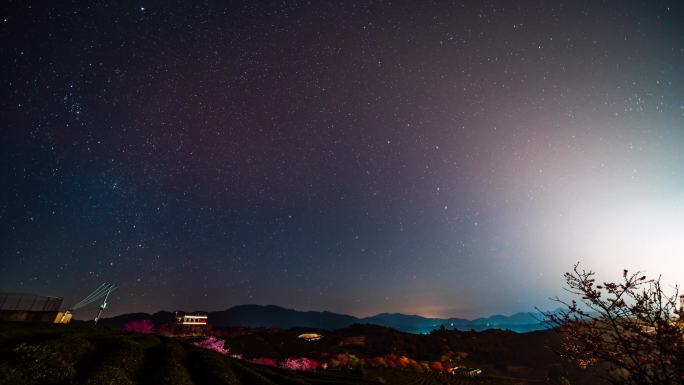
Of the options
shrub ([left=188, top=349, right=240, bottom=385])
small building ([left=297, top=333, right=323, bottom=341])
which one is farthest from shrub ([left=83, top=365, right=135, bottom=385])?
small building ([left=297, top=333, right=323, bottom=341])

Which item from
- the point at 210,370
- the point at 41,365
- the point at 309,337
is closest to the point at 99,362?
the point at 41,365

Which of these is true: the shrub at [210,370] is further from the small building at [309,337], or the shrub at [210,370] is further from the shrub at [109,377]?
the small building at [309,337]

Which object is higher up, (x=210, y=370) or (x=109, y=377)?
(x=109, y=377)

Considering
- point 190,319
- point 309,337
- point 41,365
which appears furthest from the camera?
point 309,337

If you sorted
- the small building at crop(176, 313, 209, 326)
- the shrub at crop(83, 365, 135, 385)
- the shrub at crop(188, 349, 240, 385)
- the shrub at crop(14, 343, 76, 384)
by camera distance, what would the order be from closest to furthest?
the shrub at crop(14, 343, 76, 384), the shrub at crop(83, 365, 135, 385), the shrub at crop(188, 349, 240, 385), the small building at crop(176, 313, 209, 326)

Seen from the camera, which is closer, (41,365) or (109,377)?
(41,365)

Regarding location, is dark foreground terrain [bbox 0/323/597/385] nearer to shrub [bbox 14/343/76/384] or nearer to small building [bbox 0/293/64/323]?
shrub [bbox 14/343/76/384]

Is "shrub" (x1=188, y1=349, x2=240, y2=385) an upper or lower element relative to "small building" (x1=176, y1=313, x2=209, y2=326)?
lower

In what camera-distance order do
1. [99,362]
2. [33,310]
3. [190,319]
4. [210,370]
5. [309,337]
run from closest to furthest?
[99,362]
[210,370]
[33,310]
[190,319]
[309,337]

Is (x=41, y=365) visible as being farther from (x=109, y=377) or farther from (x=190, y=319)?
(x=190, y=319)

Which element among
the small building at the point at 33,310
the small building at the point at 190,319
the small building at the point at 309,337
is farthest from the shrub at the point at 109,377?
the small building at the point at 190,319

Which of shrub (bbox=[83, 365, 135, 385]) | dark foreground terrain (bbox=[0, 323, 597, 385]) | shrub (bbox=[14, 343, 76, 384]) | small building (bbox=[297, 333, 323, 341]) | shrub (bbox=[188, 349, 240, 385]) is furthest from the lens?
small building (bbox=[297, 333, 323, 341])

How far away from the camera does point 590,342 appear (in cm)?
1014

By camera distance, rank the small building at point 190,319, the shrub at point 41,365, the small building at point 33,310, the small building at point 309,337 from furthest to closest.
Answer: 1. the small building at point 309,337
2. the small building at point 190,319
3. the small building at point 33,310
4. the shrub at point 41,365
